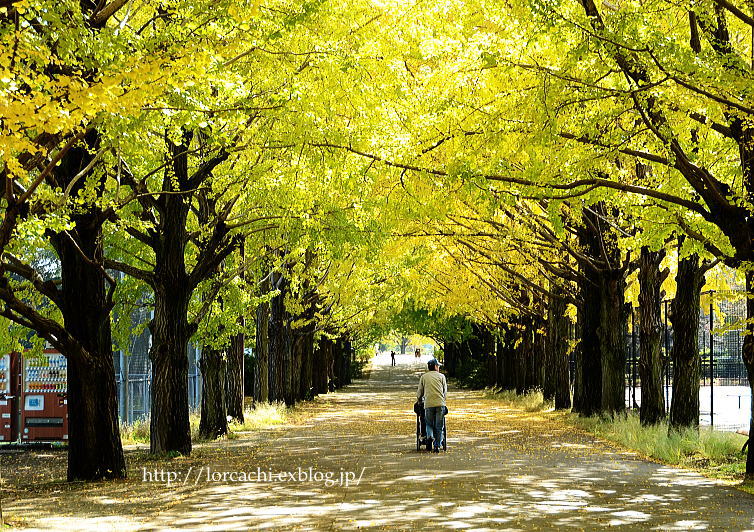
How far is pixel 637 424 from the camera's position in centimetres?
2095

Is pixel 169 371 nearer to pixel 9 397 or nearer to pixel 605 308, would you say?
pixel 9 397

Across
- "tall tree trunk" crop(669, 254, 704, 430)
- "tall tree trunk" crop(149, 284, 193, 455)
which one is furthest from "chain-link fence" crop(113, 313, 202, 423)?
"tall tree trunk" crop(669, 254, 704, 430)

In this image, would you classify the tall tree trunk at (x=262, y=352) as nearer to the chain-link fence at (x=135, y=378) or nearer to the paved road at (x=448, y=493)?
the chain-link fence at (x=135, y=378)

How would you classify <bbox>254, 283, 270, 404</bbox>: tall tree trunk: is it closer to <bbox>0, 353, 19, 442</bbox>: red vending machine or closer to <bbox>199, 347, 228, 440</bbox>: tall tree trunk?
<bbox>199, 347, 228, 440</bbox>: tall tree trunk

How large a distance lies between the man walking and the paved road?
1.66 feet

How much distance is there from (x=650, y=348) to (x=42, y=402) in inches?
524

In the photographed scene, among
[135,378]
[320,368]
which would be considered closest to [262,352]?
[135,378]

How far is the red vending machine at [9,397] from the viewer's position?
2061cm

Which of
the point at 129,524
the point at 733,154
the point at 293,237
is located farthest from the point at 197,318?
the point at 733,154

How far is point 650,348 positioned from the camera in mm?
20750

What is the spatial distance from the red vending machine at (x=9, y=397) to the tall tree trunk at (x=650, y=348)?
13677mm

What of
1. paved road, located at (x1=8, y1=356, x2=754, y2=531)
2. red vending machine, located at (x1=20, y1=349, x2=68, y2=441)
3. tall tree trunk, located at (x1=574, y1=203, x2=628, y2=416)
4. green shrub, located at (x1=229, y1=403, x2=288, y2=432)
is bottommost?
green shrub, located at (x1=229, y1=403, x2=288, y2=432)

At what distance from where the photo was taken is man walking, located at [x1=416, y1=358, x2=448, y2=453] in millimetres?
17828

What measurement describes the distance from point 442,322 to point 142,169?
42338 mm
